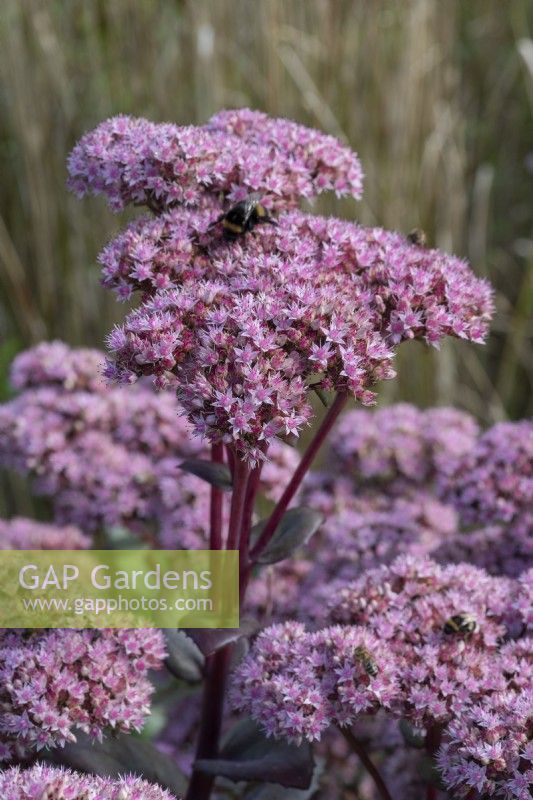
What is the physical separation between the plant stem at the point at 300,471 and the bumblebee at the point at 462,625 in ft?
1.18

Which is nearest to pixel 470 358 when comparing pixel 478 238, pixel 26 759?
pixel 478 238

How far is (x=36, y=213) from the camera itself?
389 cm

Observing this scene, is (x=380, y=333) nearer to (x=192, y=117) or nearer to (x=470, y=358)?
(x=192, y=117)

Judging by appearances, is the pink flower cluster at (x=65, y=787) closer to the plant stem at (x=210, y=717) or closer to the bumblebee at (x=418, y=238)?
the plant stem at (x=210, y=717)

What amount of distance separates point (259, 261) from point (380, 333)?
0.24m

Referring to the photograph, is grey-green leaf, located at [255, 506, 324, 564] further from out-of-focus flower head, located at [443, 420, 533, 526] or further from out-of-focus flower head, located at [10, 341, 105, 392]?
out-of-focus flower head, located at [10, 341, 105, 392]

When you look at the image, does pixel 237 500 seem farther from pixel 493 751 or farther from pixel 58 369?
pixel 58 369

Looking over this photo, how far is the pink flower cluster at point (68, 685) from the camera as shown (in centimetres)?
165

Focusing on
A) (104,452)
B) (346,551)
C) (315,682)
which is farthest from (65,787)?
(104,452)

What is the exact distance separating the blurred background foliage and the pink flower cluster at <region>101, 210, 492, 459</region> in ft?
5.50

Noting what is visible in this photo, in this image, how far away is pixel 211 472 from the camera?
6.25ft

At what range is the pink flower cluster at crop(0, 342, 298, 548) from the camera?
8.62 ft

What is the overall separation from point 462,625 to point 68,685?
0.65 metres

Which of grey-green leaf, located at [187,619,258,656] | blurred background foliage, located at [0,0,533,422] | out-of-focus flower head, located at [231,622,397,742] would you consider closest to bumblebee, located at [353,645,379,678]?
out-of-focus flower head, located at [231,622,397,742]
